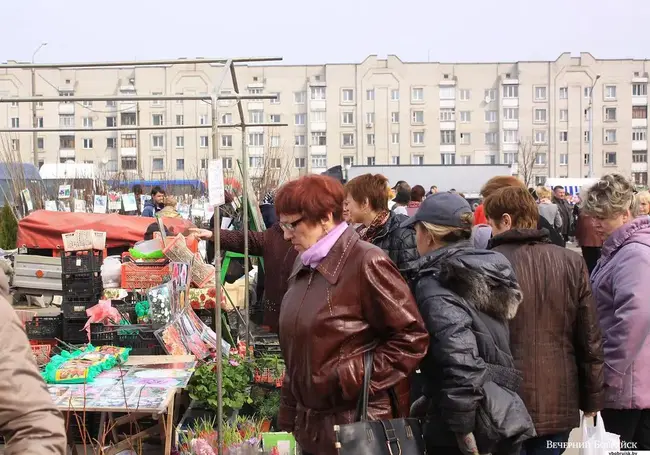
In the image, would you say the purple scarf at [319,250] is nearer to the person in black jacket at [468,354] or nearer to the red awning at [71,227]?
the person in black jacket at [468,354]

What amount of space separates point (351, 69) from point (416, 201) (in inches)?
2259

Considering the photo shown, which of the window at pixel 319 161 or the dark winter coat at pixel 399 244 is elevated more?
the window at pixel 319 161

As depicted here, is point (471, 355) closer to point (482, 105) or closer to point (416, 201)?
point (416, 201)

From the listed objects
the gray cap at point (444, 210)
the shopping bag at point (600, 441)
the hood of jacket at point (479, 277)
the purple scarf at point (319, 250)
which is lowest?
the shopping bag at point (600, 441)

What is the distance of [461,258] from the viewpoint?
288cm

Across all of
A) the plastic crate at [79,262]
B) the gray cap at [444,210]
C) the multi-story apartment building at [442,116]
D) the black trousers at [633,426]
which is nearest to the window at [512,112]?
the multi-story apartment building at [442,116]

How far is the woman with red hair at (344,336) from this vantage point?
107 inches

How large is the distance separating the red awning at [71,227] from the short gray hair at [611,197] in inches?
220

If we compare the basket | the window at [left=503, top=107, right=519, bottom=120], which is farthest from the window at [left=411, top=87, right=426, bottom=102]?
the basket

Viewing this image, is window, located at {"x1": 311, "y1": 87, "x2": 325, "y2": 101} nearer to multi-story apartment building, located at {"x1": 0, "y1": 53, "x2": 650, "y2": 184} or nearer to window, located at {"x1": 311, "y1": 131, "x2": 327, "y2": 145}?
multi-story apartment building, located at {"x1": 0, "y1": 53, "x2": 650, "y2": 184}

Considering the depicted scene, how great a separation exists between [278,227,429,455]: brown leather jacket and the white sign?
1521 mm

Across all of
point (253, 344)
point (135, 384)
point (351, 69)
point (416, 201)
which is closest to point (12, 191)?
point (416, 201)

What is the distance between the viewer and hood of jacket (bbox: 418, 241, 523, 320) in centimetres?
286

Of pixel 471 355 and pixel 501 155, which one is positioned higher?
pixel 501 155
